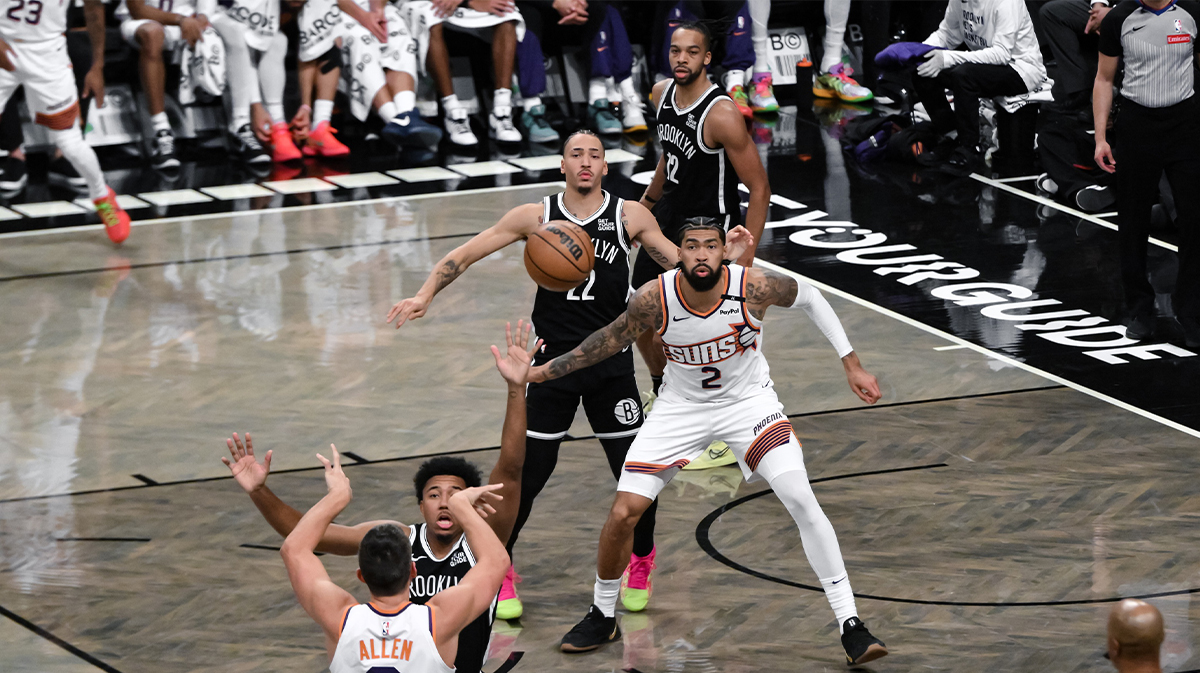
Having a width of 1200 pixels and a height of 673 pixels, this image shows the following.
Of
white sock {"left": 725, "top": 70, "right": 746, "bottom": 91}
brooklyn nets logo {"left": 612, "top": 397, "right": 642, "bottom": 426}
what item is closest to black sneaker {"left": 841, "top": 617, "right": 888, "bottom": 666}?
brooklyn nets logo {"left": 612, "top": 397, "right": 642, "bottom": 426}

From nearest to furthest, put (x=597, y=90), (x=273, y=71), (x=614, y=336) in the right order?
(x=614, y=336) → (x=273, y=71) → (x=597, y=90)

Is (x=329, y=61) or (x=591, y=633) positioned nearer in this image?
(x=591, y=633)

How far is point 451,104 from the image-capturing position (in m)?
13.9

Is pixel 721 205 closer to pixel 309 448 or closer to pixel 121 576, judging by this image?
pixel 309 448

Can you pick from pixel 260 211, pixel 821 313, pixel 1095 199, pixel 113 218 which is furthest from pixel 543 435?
pixel 1095 199

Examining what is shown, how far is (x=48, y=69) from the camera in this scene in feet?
35.6

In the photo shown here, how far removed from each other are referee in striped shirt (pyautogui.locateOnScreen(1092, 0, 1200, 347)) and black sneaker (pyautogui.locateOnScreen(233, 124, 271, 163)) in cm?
727

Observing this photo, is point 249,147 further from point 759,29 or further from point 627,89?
→ point 759,29

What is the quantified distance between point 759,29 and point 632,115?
1.87m

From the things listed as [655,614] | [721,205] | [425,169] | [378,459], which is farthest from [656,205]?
[425,169]

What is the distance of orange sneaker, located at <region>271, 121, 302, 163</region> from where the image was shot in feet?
44.3

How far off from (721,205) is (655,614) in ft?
8.04

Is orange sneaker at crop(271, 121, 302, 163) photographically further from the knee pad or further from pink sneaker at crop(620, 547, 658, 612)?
pink sneaker at crop(620, 547, 658, 612)

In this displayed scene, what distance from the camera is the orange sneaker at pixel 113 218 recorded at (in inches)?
434
